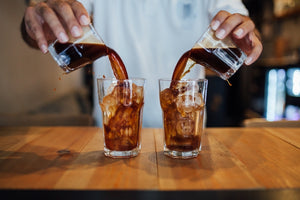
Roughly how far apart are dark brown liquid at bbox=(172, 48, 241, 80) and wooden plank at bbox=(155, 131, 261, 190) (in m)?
0.28

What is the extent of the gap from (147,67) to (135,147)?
898 millimetres

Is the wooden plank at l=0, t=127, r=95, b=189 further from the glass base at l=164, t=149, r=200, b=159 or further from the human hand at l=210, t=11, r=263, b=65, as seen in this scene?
the human hand at l=210, t=11, r=263, b=65

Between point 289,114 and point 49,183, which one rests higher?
point 49,183

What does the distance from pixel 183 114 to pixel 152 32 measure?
3.23 feet

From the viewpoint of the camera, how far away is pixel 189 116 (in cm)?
91

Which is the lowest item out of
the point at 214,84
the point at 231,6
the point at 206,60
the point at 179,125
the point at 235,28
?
the point at 214,84

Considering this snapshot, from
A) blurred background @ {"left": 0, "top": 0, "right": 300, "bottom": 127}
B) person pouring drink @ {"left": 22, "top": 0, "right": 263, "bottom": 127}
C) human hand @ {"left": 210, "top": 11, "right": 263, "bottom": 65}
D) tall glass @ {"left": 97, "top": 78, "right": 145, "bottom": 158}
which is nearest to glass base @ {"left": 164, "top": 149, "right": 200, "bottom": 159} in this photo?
tall glass @ {"left": 97, "top": 78, "right": 145, "bottom": 158}

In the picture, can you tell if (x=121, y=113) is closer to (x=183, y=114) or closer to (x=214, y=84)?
(x=183, y=114)

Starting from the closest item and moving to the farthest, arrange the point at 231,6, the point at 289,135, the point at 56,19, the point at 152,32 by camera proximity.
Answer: the point at 56,19, the point at 289,135, the point at 231,6, the point at 152,32

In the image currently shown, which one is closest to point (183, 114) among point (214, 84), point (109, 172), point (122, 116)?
point (122, 116)

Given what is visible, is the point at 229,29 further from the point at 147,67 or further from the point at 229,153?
the point at 147,67

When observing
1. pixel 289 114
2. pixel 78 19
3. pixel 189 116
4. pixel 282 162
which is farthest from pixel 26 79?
pixel 289 114

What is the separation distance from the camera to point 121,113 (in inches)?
35.6

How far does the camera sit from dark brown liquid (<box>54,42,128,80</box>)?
0.90m
